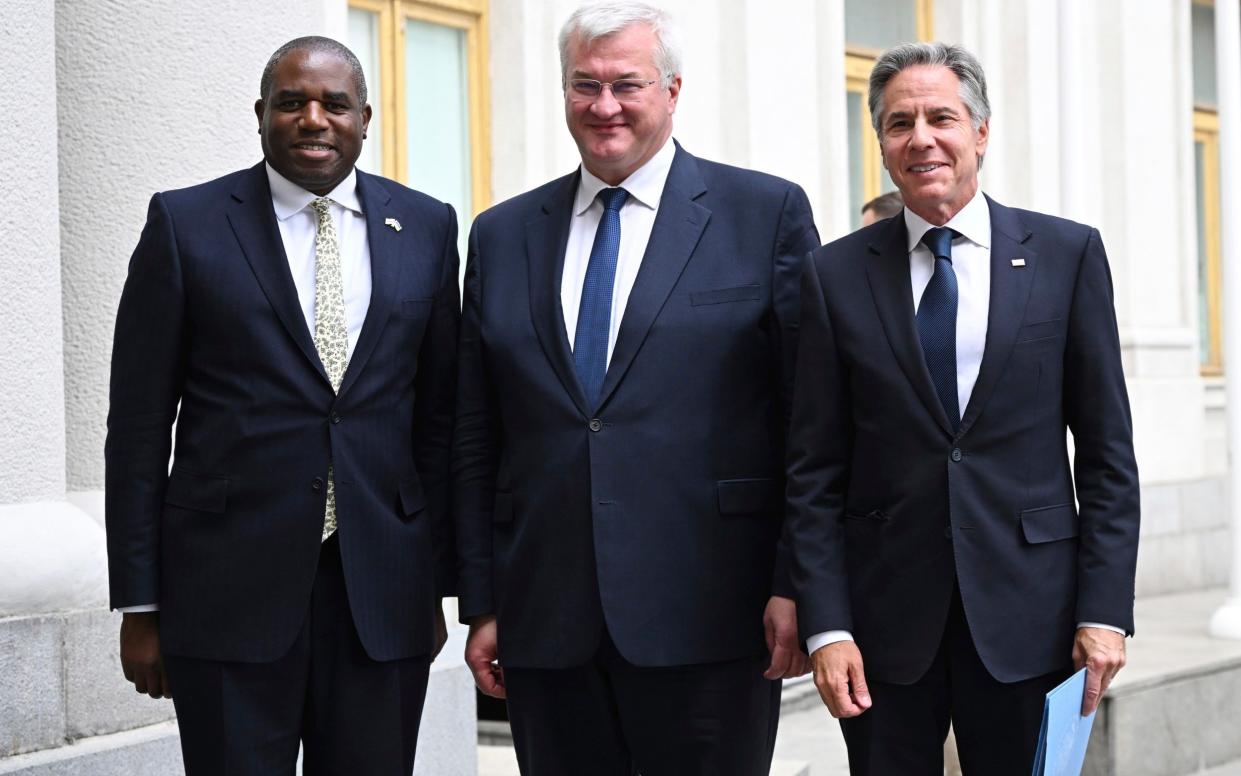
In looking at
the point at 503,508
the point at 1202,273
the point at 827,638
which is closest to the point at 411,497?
the point at 503,508

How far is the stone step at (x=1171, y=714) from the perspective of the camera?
20.1 feet

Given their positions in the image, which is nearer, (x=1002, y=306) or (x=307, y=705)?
(x=1002, y=306)

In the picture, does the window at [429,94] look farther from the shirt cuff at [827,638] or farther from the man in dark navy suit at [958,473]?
the shirt cuff at [827,638]

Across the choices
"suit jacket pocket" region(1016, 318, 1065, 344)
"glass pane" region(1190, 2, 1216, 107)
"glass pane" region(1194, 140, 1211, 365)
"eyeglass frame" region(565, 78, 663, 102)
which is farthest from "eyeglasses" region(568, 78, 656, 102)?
"glass pane" region(1190, 2, 1216, 107)

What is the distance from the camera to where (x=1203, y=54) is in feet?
42.5

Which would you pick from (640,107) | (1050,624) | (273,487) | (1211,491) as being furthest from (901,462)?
(1211,491)

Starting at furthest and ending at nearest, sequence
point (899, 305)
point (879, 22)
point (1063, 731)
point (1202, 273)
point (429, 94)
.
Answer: point (1202, 273), point (879, 22), point (429, 94), point (899, 305), point (1063, 731)

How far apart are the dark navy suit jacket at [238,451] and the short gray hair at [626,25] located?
0.60 metres

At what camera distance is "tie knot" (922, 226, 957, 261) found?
299 cm

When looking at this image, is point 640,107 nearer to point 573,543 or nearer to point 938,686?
point 573,543

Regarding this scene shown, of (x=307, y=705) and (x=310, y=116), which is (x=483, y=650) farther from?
(x=310, y=116)

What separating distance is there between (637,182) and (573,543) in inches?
28.4

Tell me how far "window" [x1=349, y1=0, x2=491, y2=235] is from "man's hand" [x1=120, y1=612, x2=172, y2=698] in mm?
4036

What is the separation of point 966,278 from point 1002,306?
10cm
